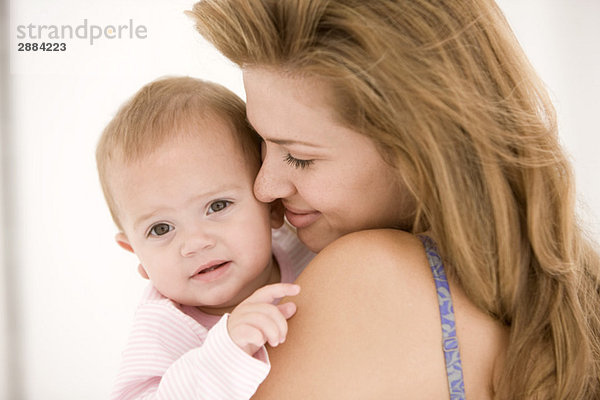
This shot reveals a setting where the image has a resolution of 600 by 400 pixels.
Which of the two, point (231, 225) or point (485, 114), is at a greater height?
point (485, 114)

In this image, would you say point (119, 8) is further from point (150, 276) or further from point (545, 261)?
point (545, 261)

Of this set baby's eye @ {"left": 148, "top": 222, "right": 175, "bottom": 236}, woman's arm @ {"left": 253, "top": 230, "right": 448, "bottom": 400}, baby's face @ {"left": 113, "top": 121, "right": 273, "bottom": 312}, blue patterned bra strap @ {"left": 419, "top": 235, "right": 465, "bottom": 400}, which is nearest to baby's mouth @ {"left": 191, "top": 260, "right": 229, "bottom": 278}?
baby's face @ {"left": 113, "top": 121, "right": 273, "bottom": 312}

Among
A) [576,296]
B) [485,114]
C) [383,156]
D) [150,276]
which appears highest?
[485,114]

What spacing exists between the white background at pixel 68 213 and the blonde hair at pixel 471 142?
2373 mm

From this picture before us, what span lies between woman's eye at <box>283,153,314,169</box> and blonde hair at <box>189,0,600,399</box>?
5.8 inches

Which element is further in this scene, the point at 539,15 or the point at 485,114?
the point at 539,15

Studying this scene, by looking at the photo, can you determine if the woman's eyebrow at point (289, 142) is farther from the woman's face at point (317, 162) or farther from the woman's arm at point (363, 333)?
the woman's arm at point (363, 333)

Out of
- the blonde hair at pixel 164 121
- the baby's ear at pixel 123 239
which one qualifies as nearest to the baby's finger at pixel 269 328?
the blonde hair at pixel 164 121

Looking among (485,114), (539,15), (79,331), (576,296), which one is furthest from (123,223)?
(539,15)

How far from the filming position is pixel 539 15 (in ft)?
12.0

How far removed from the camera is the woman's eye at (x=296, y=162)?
1350 mm

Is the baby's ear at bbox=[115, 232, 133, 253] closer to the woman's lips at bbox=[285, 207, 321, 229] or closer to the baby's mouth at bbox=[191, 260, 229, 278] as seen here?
the baby's mouth at bbox=[191, 260, 229, 278]

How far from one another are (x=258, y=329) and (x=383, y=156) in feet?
1.41

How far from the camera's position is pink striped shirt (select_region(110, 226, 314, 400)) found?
1.08 m
